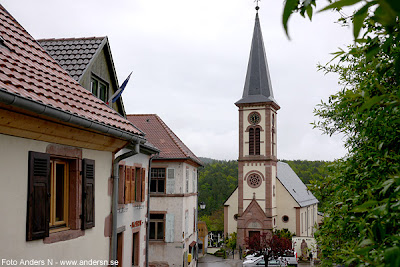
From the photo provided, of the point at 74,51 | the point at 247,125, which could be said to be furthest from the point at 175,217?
the point at 247,125

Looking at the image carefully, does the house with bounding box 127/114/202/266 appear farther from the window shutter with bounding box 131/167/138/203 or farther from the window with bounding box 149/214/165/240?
the window shutter with bounding box 131/167/138/203

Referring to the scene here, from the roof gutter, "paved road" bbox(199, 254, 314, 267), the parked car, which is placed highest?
the roof gutter

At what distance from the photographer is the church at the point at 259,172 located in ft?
152

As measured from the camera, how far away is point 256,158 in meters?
47.5

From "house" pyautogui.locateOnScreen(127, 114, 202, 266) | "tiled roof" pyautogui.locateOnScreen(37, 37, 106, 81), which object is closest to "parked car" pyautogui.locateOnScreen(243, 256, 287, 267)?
"house" pyautogui.locateOnScreen(127, 114, 202, 266)

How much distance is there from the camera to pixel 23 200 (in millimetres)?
4965

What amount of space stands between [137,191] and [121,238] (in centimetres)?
244

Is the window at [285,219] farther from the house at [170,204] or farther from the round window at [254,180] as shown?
the house at [170,204]

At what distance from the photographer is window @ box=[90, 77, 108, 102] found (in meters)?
10.9

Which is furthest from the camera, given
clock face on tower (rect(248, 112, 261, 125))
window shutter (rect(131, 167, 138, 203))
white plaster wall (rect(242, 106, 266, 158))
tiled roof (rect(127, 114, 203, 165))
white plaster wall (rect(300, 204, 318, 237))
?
white plaster wall (rect(300, 204, 318, 237))

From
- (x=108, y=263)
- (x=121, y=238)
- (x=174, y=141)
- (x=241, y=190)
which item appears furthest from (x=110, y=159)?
(x=241, y=190)

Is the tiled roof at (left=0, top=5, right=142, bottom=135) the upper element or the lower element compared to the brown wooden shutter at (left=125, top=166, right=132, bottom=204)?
upper

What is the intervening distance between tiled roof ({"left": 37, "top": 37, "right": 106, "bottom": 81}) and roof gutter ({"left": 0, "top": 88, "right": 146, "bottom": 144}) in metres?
A: 3.92

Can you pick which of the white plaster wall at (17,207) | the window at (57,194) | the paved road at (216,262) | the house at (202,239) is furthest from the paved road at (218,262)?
the white plaster wall at (17,207)
